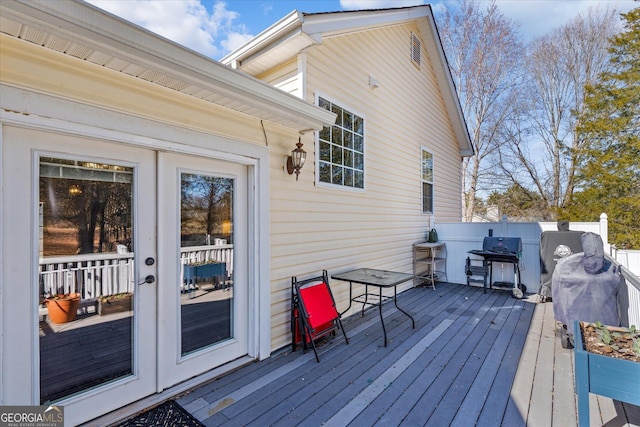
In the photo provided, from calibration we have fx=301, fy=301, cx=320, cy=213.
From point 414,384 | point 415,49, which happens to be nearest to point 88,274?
point 414,384

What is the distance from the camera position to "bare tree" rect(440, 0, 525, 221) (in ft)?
38.9

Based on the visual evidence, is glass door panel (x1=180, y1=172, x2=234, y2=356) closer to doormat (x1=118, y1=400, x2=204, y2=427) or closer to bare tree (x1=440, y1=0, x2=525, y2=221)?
doormat (x1=118, y1=400, x2=204, y2=427)

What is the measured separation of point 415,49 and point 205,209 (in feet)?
20.8

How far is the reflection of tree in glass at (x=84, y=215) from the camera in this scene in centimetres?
205

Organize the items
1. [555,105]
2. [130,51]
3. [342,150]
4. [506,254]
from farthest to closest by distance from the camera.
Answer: [555,105], [506,254], [342,150], [130,51]

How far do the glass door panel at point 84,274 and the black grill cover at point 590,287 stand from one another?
4.20 meters

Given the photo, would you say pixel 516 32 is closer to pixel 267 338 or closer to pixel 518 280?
pixel 518 280

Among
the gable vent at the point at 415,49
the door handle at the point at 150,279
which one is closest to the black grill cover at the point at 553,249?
the gable vent at the point at 415,49

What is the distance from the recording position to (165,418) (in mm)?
2242

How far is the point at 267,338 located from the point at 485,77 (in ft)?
45.5

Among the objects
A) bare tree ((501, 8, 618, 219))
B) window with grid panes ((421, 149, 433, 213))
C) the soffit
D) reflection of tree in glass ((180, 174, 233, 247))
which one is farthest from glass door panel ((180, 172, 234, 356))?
bare tree ((501, 8, 618, 219))

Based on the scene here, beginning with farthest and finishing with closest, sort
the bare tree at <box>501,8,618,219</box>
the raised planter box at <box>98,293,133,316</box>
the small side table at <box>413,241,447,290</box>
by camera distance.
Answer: the bare tree at <box>501,8,618,219</box> < the small side table at <box>413,241,447,290</box> < the raised planter box at <box>98,293,133,316</box>

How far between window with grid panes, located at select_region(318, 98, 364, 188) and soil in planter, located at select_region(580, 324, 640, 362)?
10.1 feet

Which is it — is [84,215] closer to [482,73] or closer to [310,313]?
[310,313]
